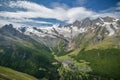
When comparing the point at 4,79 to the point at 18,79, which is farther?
the point at 18,79

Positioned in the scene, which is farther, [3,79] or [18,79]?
[18,79]

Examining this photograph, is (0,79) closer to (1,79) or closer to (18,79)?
(1,79)

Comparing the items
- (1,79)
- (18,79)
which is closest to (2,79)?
(1,79)

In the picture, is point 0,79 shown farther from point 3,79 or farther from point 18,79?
point 18,79

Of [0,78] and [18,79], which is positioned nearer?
[0,78]

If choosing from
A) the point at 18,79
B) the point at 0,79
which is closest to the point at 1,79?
the point at 0,79

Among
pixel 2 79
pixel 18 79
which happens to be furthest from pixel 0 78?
pixel 18 79

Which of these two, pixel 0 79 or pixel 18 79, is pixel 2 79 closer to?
pixel 0 79
